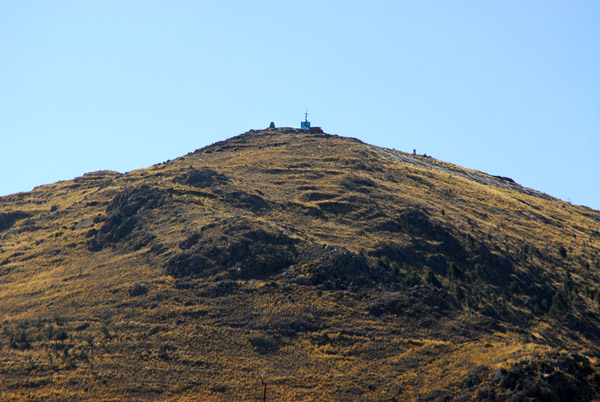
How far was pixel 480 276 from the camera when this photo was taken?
70.4 meters

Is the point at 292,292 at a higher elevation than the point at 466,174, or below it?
below

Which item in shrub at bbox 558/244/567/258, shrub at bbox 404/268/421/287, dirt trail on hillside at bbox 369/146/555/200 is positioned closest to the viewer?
shrub at bbox 404/268/421/287

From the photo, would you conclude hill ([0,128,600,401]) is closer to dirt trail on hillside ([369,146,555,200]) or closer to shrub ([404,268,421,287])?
shrub ([404,268,421,287])

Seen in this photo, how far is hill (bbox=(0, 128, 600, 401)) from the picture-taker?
4969cm

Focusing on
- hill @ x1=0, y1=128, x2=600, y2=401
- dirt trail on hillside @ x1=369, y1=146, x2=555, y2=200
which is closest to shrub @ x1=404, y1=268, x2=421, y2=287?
hill @ x1=0, y1=128, x2=600, y2=401

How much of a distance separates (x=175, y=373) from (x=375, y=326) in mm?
17602

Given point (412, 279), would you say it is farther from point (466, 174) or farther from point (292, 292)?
point (466, 174)

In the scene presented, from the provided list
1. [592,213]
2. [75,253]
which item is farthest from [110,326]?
[592,213]

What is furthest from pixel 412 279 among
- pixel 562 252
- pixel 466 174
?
pixel 466 174

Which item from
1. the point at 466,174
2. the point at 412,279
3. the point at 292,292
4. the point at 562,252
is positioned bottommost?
the point at 292,292

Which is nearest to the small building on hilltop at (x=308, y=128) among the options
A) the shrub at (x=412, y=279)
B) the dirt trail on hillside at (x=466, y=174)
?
the dirt trail on hillside at (x=466, y=174)

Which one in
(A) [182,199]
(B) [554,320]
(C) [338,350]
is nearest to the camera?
(C) [338,350]

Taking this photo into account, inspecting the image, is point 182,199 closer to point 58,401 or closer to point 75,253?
point 75,253

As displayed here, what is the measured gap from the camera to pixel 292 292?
62031 millimetres
